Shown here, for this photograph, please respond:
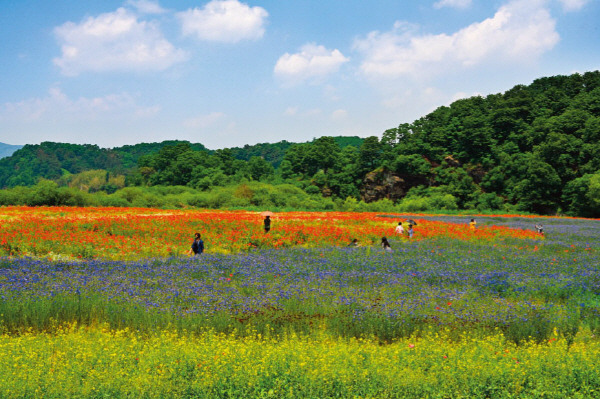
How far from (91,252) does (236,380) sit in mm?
12634

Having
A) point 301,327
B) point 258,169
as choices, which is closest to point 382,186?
point 258,169

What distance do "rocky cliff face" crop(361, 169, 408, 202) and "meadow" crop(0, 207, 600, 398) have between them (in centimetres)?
6458

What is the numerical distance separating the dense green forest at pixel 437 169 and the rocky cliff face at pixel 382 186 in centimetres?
20

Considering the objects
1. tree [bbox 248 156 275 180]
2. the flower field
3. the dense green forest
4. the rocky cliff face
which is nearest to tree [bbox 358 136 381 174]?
the dense green forest

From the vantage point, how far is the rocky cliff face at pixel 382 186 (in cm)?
7906

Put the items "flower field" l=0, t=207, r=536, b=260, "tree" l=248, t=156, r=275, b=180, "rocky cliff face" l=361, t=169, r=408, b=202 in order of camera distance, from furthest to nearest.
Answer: "tree" l=248, t=156, r=275, b=180, "rocky cliff face" l=361, t=169, r=408, b=202, "flower field" l=0, t=207, r=536, b=260

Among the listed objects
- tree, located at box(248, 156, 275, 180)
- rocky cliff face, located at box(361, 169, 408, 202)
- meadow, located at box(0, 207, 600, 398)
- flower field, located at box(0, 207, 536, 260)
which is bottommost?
meadow, located at box(0, 207, 600, 398)

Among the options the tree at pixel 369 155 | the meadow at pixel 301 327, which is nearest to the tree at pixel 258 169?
the tree at pixel 369 155

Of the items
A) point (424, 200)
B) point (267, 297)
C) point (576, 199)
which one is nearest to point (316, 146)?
point (424, 200)

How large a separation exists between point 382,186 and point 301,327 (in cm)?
7577

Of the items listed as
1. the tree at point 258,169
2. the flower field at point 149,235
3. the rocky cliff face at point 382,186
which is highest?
the tree at point 258,169

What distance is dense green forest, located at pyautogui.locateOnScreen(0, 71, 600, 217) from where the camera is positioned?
5322 cm

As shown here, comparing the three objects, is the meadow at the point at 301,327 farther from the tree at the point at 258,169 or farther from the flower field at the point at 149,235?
the tree at the point at 258,169

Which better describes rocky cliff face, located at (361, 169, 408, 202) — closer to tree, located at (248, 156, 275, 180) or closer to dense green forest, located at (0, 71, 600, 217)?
dense green forest, located at (0, 71, 600, 217)
